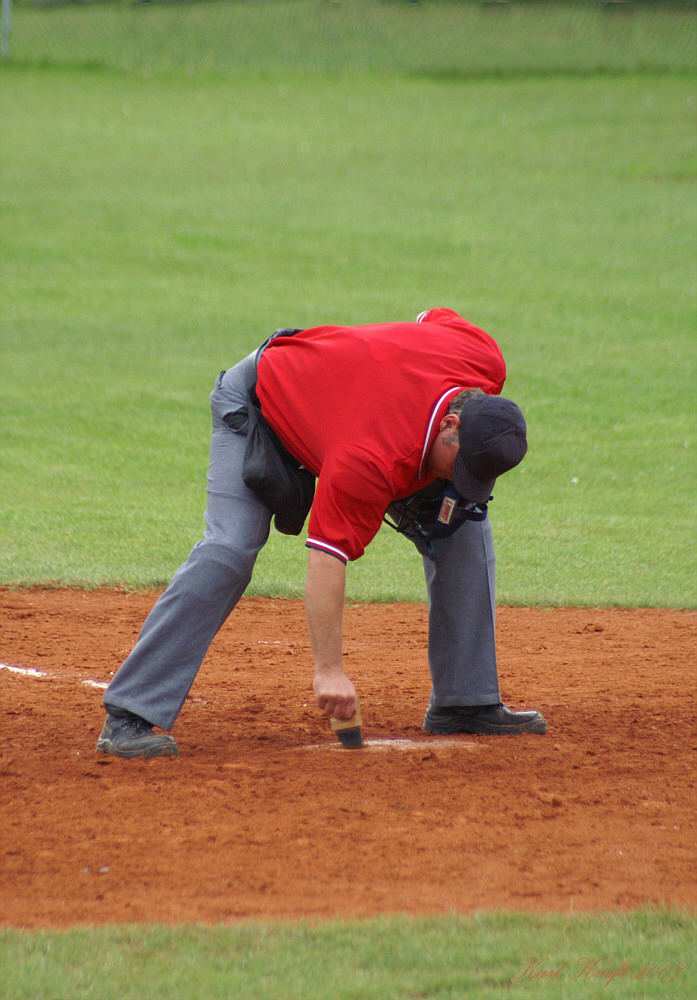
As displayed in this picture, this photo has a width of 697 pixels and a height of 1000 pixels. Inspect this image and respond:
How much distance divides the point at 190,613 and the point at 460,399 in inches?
50.1

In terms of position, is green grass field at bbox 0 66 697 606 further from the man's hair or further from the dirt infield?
the man's hair

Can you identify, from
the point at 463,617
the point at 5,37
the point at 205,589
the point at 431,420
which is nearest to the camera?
the point at 431,420

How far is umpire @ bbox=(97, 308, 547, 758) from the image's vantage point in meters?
4.18

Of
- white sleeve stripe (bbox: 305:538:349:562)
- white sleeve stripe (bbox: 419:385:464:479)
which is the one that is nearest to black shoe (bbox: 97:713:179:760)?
white sleeve stripe (bbox: 305:538:349:562)

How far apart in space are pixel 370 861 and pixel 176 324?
12.7 meters

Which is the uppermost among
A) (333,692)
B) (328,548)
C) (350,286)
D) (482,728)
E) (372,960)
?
(328,548)

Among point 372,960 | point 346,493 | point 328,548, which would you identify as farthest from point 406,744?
point 372,960

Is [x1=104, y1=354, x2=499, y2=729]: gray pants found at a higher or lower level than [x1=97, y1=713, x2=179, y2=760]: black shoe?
higher

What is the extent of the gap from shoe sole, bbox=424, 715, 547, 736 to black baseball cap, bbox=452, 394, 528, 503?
1.42 m

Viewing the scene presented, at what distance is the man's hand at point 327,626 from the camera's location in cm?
414

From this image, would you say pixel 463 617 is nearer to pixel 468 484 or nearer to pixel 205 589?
pixel 468 484

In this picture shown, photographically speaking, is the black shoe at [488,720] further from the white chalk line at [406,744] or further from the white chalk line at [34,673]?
the white chalk line at [34,673]

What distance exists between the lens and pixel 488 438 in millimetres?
4172

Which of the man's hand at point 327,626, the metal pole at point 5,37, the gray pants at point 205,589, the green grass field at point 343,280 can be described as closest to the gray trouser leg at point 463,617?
the gray pants at point 205,589
